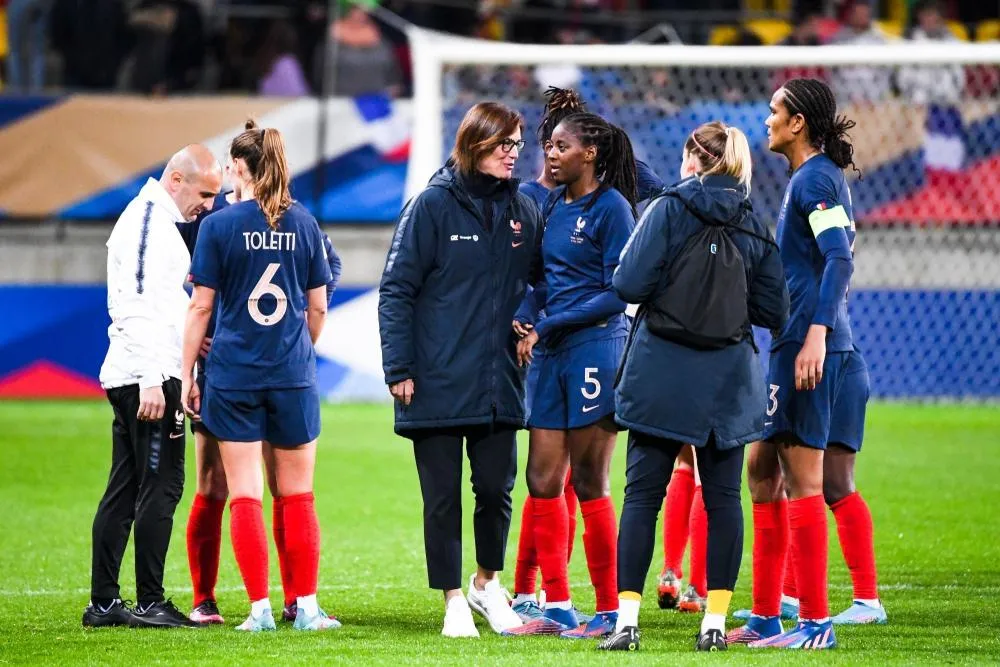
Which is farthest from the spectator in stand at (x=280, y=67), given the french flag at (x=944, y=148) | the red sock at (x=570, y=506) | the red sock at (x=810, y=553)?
the red sock at (x=810, y=553)

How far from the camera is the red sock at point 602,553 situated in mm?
6191

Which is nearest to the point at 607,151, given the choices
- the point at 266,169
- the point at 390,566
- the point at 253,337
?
the point at 266,169

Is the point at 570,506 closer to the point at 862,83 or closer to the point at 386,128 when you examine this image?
the point at 386,128

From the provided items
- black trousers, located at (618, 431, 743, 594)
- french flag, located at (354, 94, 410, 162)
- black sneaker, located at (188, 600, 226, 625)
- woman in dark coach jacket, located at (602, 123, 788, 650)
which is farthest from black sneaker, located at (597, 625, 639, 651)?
french flag, located at (354, 94, 410, 162)

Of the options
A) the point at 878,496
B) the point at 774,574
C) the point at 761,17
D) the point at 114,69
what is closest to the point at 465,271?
the point at 774,574

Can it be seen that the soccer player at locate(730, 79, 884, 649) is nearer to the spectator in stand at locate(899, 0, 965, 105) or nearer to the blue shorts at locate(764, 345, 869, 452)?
the blue shorts at locate(764, 345, 869, 452)

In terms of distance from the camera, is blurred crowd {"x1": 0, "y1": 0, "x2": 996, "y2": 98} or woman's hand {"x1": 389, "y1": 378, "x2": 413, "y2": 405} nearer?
woman's hand {"x1": 389, "y1": 378, "x2": 413, "y2": 405}

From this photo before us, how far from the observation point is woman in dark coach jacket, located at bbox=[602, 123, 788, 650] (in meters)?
5.55

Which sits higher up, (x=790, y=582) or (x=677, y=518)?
(x=677, y=518)

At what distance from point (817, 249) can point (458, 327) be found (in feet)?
4.63

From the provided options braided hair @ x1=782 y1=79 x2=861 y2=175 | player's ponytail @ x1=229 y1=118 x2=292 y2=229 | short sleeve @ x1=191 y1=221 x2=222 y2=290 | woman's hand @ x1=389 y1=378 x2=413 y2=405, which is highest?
braided hair @ x1=782 y1=79 x2=861 y2=175

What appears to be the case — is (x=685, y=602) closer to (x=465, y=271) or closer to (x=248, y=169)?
(x=465, y=271)

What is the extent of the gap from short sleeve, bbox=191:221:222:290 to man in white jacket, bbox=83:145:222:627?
290 millimetres

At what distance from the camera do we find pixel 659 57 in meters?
12.3
